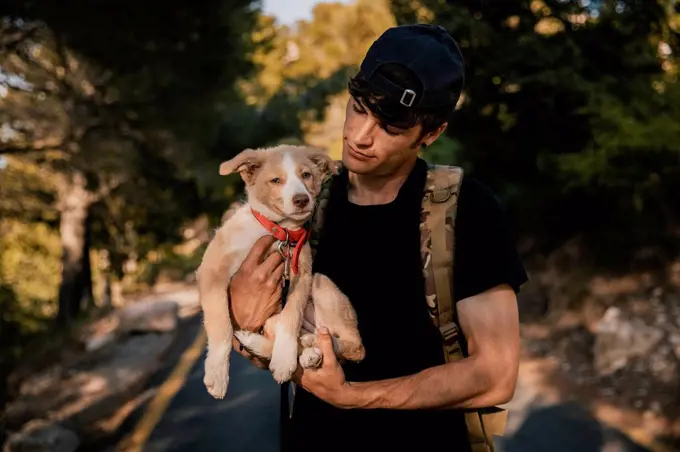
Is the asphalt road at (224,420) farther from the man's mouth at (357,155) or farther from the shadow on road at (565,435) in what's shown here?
the man's mouth at (357,155)

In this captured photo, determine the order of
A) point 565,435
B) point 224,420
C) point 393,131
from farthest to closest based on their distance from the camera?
1. point 224,420
2. point 565,435
3. point 393,131

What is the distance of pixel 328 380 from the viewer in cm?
227

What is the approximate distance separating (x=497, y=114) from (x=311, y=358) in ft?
27.5

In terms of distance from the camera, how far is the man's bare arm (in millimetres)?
2094

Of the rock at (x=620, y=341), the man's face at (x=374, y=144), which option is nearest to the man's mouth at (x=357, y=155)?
the man's face at (x=374, y=144)

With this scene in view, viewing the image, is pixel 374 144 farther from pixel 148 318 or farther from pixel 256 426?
pixel 148 318

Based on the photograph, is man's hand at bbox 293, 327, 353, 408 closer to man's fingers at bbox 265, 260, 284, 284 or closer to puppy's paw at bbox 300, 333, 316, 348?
puppy's paw at bbox 300, 333, 316, 348

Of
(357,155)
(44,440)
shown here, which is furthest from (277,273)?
(44,440)

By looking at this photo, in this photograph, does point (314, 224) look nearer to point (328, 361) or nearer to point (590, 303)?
point (328, 361)

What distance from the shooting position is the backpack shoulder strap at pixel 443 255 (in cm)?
208

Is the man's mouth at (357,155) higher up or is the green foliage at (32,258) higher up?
the man's mouth at (357,155)

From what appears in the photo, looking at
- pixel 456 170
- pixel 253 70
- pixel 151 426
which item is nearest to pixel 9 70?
pixel 253 70

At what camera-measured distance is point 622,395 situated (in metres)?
7.77

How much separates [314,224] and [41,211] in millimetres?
18840
